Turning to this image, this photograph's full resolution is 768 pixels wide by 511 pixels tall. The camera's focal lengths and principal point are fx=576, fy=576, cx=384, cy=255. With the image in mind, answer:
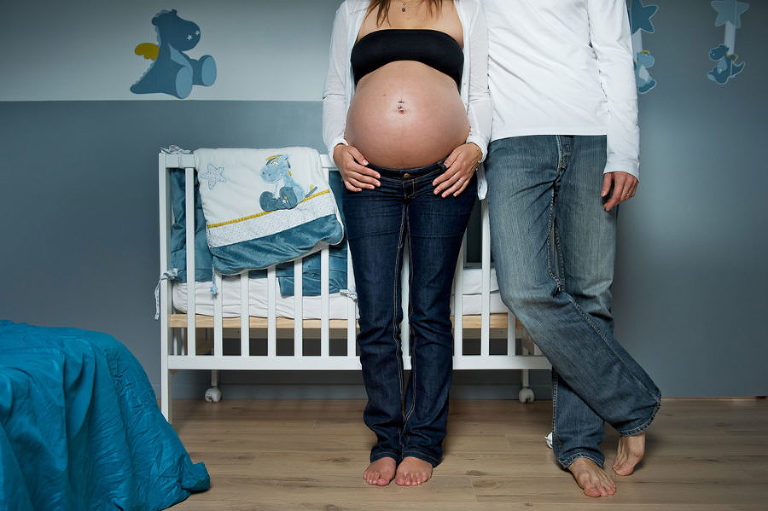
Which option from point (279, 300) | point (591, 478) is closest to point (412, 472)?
point (591, 478)

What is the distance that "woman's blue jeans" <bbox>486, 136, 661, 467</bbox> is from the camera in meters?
1.28

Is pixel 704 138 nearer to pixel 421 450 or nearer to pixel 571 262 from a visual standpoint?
pixel 571 262

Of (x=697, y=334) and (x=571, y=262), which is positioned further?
(x=697, y=334)

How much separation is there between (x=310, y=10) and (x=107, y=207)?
1006 millimetres

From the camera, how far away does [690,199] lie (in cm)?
201

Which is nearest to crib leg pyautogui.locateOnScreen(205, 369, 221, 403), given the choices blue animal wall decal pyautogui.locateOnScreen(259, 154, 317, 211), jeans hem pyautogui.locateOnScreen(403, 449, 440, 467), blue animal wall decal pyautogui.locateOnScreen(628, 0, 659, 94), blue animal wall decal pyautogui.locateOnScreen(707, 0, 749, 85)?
blue animal wall decal pyautogui.locateOnScreen(259, 154, 317, 211)

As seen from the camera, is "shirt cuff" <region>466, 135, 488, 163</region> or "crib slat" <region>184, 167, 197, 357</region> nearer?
"shirt cuff" <region>466, 135, 488, 163</region>

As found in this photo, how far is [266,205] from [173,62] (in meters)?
0.85

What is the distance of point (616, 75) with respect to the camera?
1335mm

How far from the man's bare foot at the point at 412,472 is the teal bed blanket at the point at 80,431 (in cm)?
42

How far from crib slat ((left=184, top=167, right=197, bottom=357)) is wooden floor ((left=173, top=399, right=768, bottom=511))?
0.97 feet

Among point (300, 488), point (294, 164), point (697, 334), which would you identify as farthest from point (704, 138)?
point (300, 488)

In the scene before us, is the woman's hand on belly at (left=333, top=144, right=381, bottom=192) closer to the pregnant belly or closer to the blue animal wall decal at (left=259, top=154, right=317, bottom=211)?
the pregnant belly

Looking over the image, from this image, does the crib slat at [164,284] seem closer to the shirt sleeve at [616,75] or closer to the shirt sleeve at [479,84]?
the shirt sleeve at [479,84]
